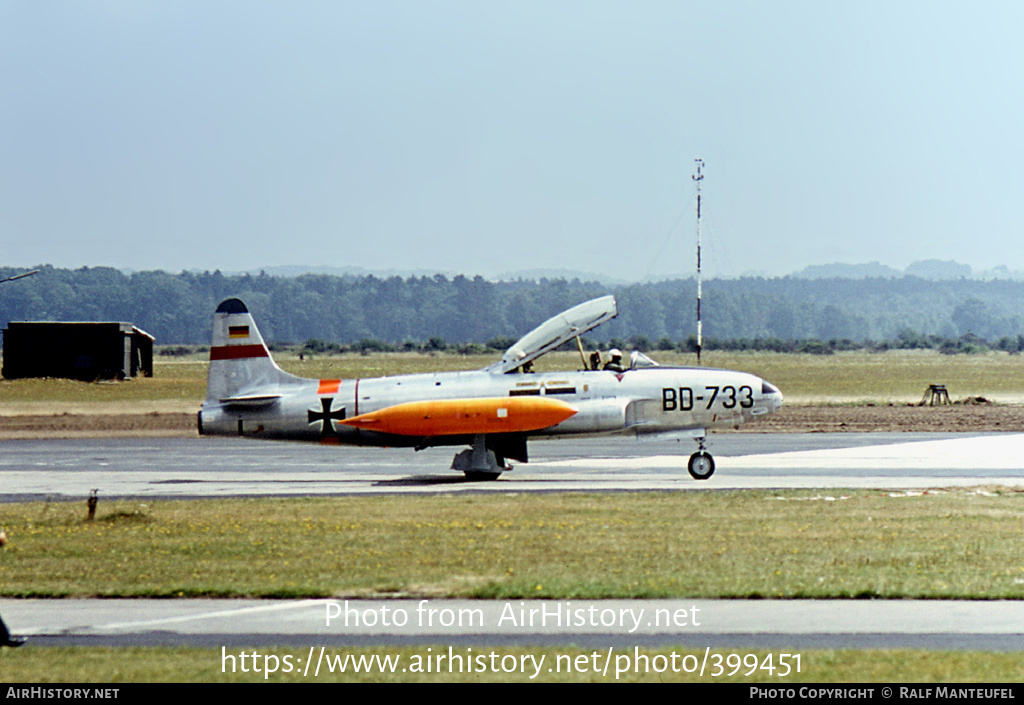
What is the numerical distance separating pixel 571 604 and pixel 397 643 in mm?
2525

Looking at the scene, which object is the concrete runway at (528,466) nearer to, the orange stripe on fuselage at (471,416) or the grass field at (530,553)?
the orange stripe on fuselage at (471,416)

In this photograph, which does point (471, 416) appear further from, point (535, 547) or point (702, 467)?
point (535, 547)

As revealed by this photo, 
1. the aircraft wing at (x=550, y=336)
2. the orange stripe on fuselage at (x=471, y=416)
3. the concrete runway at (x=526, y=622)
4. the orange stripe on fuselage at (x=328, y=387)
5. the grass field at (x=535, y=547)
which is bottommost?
the grass field at (x=535, y=547)

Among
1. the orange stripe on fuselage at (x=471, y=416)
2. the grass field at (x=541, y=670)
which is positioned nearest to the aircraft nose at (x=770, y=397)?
the orange stripe on fuselage at (x=471, y=416)

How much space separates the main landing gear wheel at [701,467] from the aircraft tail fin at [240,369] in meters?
9.66

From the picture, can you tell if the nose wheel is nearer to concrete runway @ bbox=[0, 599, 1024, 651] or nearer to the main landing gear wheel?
the main landing gear wheel

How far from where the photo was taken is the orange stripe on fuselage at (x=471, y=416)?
29.1 meters

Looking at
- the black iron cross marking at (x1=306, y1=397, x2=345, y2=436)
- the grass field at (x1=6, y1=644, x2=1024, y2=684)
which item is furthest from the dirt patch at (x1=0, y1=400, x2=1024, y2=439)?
the grass field at (x1=6, y1=644, x2=1024, y2=684)

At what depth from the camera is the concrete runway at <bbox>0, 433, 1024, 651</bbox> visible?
1184 cm

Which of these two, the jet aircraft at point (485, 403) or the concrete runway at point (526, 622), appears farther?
the jet aircraft at point (485, 403)

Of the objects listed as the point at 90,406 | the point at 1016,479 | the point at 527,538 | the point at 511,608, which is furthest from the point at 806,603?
the point at 90,406

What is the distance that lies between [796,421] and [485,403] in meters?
23.3
